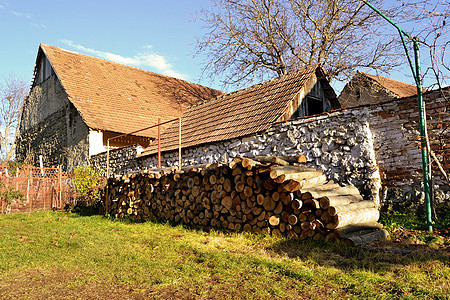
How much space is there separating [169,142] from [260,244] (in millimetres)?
6852

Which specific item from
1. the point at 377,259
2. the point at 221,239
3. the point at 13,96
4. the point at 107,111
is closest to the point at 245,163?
the point at 221,239

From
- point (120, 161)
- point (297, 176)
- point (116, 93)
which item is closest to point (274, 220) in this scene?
point (297, 176)

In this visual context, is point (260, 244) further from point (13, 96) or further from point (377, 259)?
point (13, 96)

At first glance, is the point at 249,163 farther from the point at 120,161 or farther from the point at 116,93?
the point at 116,93

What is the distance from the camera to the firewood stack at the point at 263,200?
5.46 m

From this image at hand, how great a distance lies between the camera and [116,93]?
1650cm

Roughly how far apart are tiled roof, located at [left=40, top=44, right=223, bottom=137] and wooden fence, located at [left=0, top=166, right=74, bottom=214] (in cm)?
248

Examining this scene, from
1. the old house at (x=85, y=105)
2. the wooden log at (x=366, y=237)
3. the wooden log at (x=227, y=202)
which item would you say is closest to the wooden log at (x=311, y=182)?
the wooden log at (x=366, y=237)

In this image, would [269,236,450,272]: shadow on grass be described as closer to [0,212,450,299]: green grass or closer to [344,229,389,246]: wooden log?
[0,212,450,299]: green grass

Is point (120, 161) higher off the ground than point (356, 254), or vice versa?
point (120, 161)

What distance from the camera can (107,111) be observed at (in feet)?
48.4

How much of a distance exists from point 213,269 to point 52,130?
15.3m

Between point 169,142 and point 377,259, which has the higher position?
point 169,142

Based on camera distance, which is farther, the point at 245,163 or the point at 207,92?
the point at 207,92
